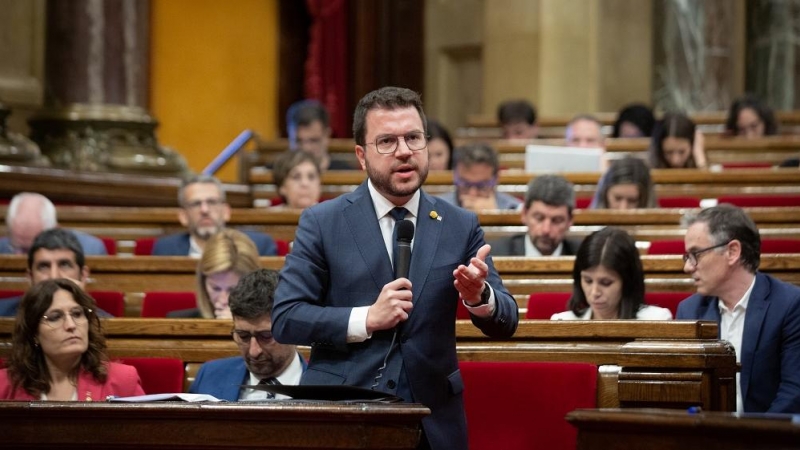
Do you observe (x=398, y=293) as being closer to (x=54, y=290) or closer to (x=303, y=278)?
(x=303, y=278)

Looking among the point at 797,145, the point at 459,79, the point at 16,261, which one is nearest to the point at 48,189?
the point at 16,261

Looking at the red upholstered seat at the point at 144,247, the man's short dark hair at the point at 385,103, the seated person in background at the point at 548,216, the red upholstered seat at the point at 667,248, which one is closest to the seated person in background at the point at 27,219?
the red upholstered seat at the point at 144,247

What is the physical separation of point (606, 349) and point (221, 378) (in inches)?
37.3

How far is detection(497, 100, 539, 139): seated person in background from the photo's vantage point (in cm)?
827

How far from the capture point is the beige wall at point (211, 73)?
32.8 feet

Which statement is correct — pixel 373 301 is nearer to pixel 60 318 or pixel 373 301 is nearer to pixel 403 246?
pixel 403 246

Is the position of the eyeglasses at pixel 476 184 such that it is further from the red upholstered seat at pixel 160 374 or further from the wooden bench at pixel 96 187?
the red upholstered seat at pixel 160 374

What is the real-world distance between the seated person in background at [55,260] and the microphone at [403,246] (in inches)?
81.2

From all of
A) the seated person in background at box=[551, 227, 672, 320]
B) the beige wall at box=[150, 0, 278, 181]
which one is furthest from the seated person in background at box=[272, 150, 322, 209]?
the beige wall at box=[150, 0, 278, 181]

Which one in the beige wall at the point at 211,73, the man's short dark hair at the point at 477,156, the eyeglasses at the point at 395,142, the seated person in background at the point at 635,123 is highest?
the beige wall at the point at 211,73

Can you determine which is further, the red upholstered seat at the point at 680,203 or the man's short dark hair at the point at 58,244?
the red upholstered seat at the point at 680,203

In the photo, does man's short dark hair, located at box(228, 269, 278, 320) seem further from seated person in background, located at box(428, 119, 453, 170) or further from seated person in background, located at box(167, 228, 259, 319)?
seated person in background, located at box(428, 119, 453, 170)

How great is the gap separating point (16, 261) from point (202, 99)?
5404mm

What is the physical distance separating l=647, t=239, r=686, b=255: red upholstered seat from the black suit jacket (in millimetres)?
276
